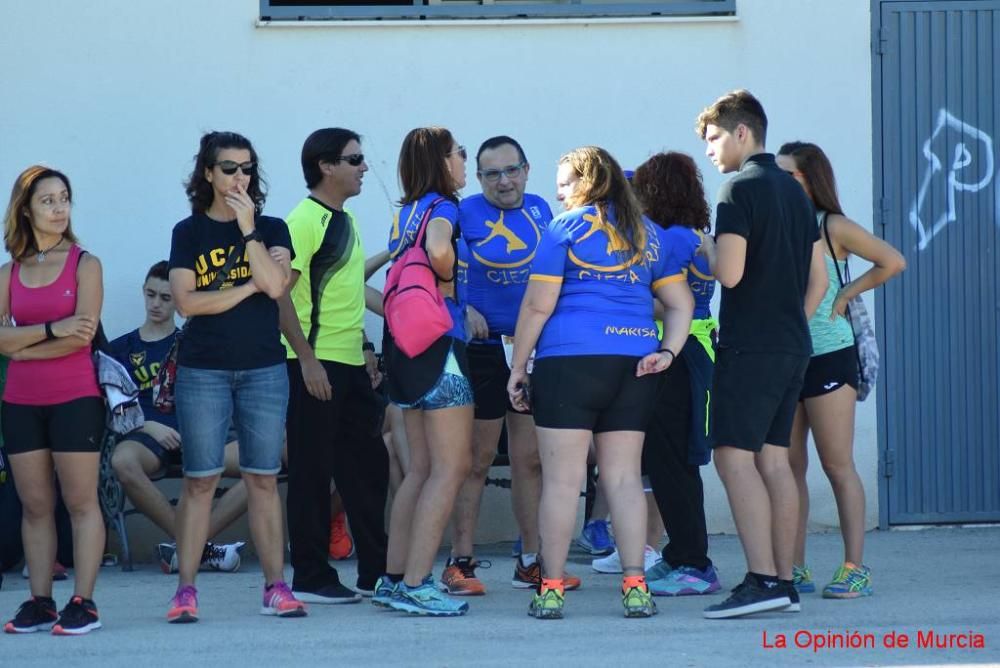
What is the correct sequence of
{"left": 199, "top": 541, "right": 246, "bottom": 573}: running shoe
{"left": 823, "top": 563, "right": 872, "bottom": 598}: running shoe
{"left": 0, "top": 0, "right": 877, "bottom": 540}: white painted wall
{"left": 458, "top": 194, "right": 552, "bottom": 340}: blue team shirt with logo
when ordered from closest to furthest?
{"left": 823, "top": 563, "right": 872, "bottom": 598}: running shoe < {"left": 458, "top": 194, "right": 552, "bottom": 340}: blue team shirt with logo < {"left": 199, "top": 541, "right": 246, "bottom": 573}: running shoe < {"left": 0, "top": 0, "right": 877, "bottom": 540}: white painted wall

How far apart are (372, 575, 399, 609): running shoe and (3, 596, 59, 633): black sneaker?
4.05ft

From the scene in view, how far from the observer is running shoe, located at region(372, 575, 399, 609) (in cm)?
618

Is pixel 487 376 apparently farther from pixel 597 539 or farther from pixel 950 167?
pixel 950 167

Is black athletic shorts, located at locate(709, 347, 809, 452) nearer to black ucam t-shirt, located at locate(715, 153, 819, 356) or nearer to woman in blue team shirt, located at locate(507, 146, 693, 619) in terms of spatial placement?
black ucam t-shirt, located at locate(715, 153, 819, 356)

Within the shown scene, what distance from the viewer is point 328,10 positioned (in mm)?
8391

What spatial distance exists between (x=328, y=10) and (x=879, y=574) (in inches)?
160

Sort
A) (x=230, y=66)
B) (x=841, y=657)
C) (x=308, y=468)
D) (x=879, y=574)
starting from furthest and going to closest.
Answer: (x=230, y=66) < (x=879, y=574) < (x=308, y=468) < (x=841, y=657)

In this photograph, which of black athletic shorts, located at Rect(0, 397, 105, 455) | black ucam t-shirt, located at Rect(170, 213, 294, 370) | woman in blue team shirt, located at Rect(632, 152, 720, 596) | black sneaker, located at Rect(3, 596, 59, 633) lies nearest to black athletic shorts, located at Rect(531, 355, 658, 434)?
woman in blue team shirt, located at Rect(632, 152, 720, 596)

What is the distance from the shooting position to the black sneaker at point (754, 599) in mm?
5875

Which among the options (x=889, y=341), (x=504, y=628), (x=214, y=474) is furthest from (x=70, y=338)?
(x=889, y=341)

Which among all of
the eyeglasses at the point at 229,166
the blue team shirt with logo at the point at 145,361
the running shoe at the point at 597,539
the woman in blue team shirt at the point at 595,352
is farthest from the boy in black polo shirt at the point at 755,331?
the blue team shirt with logo at the point at 145,361

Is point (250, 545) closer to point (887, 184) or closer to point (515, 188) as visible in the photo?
point (515, 188)

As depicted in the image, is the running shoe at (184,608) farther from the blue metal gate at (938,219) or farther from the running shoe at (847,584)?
the blue metal gate at (938,219)

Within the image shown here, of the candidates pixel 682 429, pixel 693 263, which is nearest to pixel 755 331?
pixel 693 263
